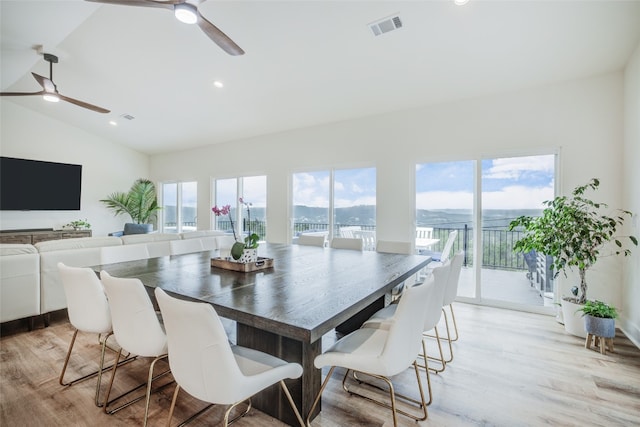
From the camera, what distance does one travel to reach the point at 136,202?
7.52m

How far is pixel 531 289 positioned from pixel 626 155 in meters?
1.79

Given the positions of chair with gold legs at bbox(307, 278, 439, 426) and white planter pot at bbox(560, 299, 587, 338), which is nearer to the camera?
chair with gold legs at bbox(307, 278, 439, 426)

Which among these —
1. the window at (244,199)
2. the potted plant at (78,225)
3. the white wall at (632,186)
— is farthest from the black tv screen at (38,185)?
the white wall at (632,186)

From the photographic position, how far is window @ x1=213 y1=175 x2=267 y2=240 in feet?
19.8

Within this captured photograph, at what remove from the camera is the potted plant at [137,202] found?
7.41 m

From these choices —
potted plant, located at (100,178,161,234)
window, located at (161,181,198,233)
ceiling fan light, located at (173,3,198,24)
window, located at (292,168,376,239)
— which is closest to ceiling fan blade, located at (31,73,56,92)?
ceiling fan light, located at (173,3,198,24)

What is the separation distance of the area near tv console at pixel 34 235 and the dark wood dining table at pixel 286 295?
5.14m

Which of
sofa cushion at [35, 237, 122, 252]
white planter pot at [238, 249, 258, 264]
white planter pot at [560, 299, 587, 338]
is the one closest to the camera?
white planter pot at [238, 249, 258, 264]

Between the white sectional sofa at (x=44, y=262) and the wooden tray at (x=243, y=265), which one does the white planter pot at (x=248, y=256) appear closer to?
the wooden tray at (x=243, y=265)

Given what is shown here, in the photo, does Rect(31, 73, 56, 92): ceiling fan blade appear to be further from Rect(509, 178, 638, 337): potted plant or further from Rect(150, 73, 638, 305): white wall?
Rect(509, 178, 638, 337): potted plant

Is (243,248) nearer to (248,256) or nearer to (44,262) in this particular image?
(248,256)

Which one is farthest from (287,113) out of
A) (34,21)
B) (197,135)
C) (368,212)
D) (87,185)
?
(87,185)

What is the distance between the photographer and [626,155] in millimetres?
3043

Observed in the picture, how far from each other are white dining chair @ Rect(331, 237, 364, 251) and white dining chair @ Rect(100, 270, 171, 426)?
2.31 metres
